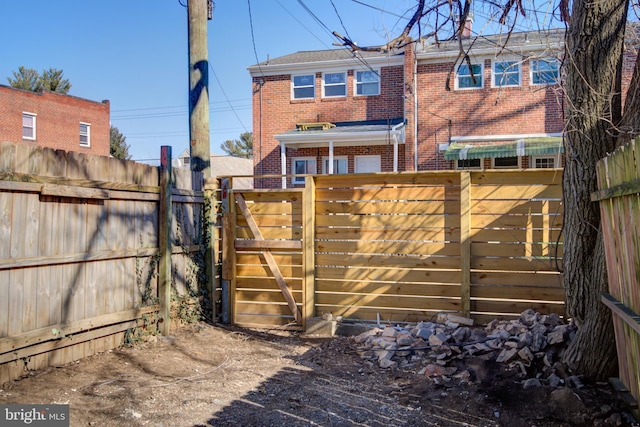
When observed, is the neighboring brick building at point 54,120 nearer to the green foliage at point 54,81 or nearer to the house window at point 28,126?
the house window at point 28,126

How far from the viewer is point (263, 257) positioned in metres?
7.57

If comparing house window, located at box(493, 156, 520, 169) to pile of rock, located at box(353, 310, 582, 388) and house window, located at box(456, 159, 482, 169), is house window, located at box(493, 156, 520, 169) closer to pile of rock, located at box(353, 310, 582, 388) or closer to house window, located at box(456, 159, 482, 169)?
house window, located at box(456, 159, 482, 169)

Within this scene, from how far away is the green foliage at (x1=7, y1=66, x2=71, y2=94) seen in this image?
39812 millimetres

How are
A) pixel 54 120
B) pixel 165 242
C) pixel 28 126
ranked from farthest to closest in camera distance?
pixel 54 120 < pixel 28 126 < pixel 165 242

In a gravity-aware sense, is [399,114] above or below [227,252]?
above

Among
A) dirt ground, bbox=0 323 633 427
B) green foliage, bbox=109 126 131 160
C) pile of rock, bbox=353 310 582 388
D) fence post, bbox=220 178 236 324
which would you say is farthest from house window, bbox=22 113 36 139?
pile of rock, bbox=353 310 582 388

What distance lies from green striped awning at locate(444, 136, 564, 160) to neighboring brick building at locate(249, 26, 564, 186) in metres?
0.03

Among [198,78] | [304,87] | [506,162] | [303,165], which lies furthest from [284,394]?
[304,87]

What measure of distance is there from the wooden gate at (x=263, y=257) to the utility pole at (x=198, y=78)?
2.65 ft

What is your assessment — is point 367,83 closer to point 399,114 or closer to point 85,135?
point 399,114

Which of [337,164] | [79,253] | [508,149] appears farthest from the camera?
[337,164]

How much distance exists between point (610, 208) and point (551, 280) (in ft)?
9.84

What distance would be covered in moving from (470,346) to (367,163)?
45.5ft

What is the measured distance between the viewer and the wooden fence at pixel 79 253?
4562mm
